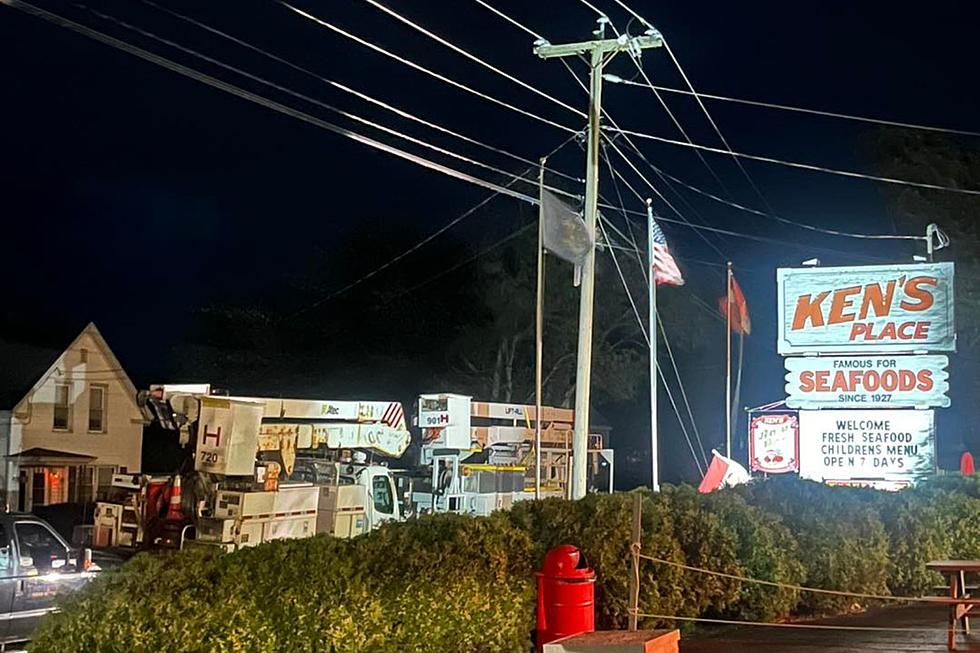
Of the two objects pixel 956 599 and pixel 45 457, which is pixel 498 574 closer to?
pixel 956 599

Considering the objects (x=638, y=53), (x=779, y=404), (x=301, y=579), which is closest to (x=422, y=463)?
(x=779, y=404)

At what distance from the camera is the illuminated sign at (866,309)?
70.6ft

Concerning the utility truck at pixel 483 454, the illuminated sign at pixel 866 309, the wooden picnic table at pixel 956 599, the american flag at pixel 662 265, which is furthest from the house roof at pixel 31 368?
the wooden picnic table at pixel 956 599

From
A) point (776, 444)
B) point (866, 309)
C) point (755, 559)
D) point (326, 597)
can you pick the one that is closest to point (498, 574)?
point (326, 597)

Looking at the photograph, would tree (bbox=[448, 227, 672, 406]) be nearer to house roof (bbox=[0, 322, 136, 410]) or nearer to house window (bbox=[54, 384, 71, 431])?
house roof (bbox=[0, 322, 136, 410])

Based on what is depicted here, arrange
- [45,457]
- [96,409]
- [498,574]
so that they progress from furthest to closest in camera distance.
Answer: [96,409], [45,457], [498,574]

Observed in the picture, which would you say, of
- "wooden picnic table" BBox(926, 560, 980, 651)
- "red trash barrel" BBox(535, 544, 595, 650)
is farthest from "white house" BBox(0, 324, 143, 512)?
"wooden picnic table" BBox(926, 560, 980, 651)

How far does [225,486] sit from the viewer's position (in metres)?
17.9

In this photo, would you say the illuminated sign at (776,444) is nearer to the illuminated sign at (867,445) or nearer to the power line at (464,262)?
the illuminated sign at (867,445)

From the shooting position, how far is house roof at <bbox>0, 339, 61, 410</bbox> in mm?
30203

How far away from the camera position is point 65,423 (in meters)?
30.5

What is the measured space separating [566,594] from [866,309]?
14.2 m

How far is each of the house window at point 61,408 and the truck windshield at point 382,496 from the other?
11.8 metres

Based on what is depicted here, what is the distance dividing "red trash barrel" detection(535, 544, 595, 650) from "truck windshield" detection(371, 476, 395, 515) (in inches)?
522
